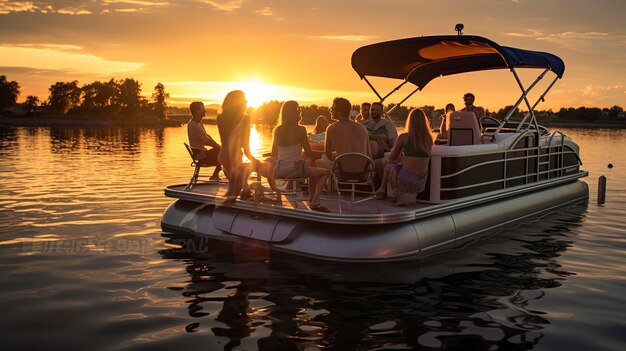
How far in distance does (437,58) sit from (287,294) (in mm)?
7616

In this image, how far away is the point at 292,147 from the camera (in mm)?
8188

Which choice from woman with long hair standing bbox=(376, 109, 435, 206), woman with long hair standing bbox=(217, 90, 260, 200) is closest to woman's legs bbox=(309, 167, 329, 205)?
woman with long hair standing bbox=(217, 90, 260, 200)

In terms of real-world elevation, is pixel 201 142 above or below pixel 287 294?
above

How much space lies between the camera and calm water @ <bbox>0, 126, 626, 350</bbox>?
210 inches

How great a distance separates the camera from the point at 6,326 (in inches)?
216

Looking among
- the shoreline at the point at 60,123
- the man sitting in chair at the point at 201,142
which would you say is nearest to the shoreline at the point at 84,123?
the shoreline at the point at 60,123

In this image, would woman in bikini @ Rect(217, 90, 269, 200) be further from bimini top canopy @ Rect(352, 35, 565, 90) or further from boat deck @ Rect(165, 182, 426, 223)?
bimini top canopy @ Rect(352, 35, 565, 90)

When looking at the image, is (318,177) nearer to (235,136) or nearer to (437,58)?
(235,136)

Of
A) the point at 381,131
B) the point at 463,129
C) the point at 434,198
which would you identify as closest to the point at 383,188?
the point at 434,198

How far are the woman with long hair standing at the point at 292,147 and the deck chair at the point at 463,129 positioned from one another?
3272 millimetres

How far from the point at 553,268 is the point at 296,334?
4.49 metres

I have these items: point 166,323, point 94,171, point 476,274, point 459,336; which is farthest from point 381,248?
point 94,171

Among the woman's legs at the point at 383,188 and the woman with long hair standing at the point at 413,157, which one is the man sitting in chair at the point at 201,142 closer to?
the woman's legs at the point at 383,188

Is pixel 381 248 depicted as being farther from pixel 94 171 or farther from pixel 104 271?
pixel 94 171
